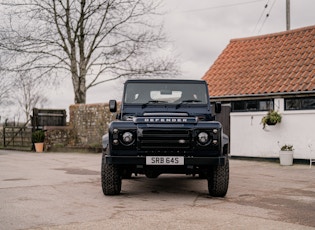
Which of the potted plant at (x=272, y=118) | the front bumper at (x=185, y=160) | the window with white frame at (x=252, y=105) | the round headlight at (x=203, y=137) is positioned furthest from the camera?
the window with white frame at (x=252, y=105)

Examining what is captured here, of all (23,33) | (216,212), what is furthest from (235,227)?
(23,33)

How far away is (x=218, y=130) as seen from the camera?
24.7 ft

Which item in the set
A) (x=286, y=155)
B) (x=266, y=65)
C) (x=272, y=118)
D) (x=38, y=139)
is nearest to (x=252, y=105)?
(x=272, y=118)

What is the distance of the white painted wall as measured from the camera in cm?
1482

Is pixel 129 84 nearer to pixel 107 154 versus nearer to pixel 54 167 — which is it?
pixel 107 154

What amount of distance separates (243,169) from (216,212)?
7147mm

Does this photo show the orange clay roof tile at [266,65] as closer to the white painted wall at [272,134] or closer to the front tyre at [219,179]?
the white painted wall at [272,134]

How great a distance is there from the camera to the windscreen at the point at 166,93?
891cm

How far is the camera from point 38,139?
21812 millimetres

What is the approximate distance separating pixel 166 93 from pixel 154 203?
100 inches

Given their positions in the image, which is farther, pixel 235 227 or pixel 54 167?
pixel 54 167

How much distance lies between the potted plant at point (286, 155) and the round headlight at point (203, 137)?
311 inches

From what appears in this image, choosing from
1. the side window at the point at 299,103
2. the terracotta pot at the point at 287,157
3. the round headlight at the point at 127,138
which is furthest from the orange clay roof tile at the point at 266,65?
the round headlight at the point at 127,138

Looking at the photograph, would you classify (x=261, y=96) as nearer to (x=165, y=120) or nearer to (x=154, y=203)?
(x=165, y=120)
